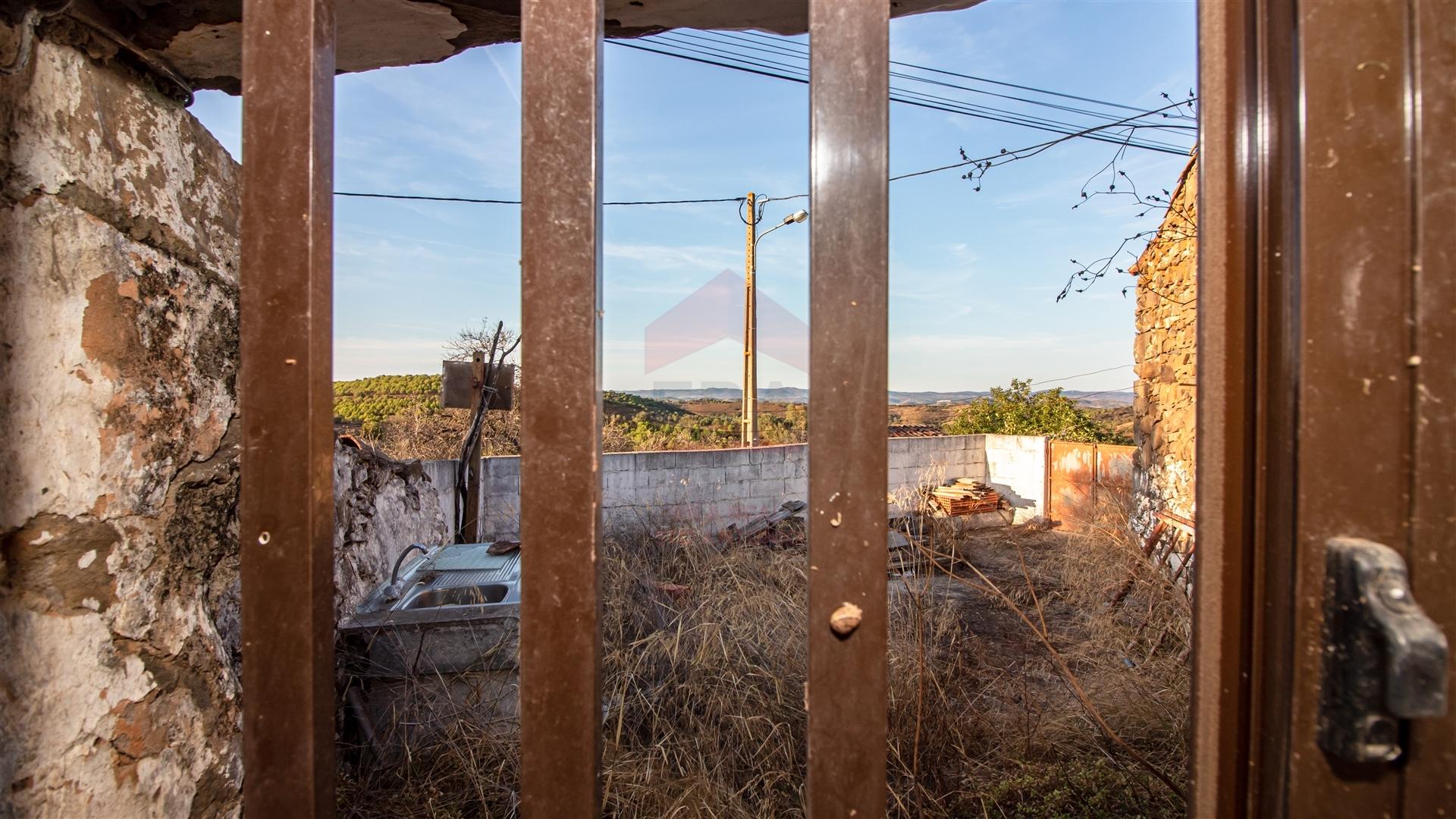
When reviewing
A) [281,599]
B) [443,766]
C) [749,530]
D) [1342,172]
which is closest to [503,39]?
[281,599]

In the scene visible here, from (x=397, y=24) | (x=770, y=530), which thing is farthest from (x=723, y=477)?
(x=397, y=24)

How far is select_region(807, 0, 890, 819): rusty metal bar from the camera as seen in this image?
2.06 feet

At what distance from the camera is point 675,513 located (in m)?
6.96

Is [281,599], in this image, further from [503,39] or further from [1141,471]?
[1141,471]

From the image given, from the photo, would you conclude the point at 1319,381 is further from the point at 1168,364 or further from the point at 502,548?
the point at 1168,364

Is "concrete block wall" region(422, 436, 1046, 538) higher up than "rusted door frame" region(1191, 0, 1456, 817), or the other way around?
"rusted door frame" region(1191, 0, 1456, 817)

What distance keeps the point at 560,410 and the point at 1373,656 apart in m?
0.81

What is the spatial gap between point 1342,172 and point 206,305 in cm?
150

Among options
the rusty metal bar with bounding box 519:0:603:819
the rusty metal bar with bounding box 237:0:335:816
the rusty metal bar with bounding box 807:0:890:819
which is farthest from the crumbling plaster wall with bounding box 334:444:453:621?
the rusty metal bar with bounding box 807:0:890:819

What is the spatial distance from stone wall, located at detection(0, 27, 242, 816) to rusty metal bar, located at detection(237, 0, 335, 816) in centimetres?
29

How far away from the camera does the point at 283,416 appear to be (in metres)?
0.66

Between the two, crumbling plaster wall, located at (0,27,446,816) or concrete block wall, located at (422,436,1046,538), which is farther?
concrete block wall, located at (422,436,1046,538)

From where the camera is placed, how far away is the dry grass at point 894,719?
1774 millimetres

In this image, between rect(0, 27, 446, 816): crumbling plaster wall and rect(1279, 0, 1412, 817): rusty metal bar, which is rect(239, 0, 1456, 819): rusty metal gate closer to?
rect(1279, 0, 1412, 817): rusty metal bar
